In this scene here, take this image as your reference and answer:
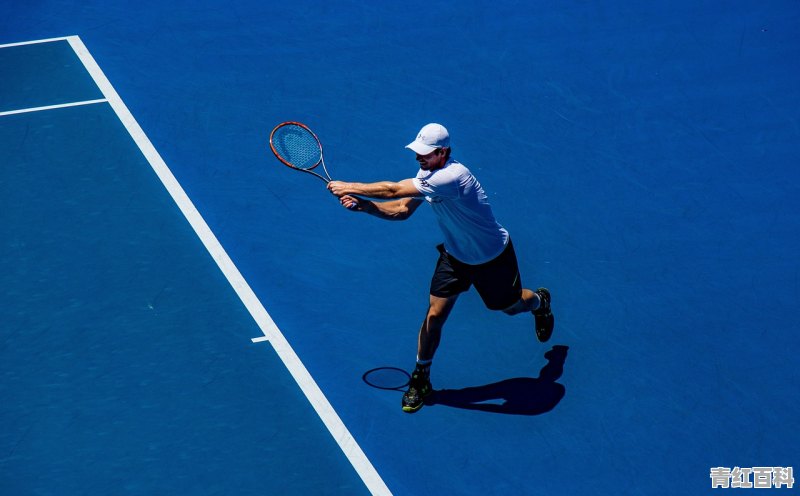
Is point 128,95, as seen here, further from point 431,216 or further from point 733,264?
point 733,264

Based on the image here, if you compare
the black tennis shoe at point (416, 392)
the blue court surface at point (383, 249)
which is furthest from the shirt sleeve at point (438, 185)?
the blue court surface at point (383, 249)

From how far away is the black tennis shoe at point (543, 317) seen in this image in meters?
7.93

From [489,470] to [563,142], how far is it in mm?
4524

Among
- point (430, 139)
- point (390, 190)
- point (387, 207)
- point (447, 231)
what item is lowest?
point (447, 231)

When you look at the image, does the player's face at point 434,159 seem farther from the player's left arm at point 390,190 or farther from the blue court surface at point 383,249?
the blue court surface at point 383,249

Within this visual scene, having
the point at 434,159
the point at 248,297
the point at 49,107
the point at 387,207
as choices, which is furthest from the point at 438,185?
the point at 49,107

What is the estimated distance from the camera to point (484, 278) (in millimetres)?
7332

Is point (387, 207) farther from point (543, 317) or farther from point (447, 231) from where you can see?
point (543, 317)

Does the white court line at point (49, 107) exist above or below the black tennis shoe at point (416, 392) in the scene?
above

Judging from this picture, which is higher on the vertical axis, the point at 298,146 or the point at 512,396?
the point at 298,146

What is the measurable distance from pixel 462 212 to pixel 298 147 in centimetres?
171

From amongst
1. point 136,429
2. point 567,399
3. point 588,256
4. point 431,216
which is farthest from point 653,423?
point 136,429

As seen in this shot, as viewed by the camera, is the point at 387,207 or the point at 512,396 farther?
the point at 512,396

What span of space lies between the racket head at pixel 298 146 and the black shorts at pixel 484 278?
1422 millimetres
